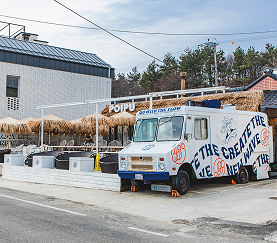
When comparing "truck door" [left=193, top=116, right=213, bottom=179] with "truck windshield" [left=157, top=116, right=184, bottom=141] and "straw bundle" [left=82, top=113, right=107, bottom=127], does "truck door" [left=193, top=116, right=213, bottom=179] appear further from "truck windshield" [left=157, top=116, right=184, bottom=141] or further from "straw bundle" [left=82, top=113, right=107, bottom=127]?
"straw bundle" [left=82, top=113, right=107, bottom=127]

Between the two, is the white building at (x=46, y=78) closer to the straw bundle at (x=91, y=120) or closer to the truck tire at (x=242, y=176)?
the straw bundle at (x=91, y=120)

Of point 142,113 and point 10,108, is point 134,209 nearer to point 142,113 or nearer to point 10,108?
point 142,113

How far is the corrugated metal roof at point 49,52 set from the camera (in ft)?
87.0

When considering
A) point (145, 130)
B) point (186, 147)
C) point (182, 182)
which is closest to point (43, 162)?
point (145, 130)

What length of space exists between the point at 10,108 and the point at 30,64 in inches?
160

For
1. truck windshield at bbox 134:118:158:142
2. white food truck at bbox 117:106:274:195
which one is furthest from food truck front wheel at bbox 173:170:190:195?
truck windshield at bbox 134:118:158:142

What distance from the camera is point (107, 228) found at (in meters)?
6.69

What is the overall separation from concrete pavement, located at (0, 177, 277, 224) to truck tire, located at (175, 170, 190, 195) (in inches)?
7.6

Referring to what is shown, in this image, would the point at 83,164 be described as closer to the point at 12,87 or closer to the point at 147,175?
the point at 147,175

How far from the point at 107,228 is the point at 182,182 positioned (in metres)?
4.18

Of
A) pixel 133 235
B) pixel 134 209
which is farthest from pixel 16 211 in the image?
pixel 133 235

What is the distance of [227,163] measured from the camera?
1173 centimetres

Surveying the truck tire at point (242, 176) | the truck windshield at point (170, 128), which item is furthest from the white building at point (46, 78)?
the truck tire at point (242, 176)

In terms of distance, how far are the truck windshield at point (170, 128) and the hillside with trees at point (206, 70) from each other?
4096 cm
